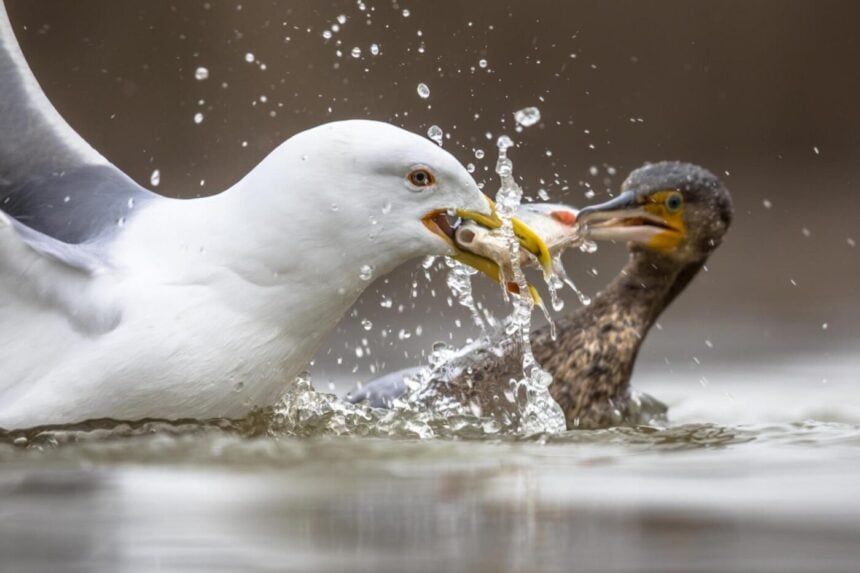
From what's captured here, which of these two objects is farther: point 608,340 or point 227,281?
point 608,340

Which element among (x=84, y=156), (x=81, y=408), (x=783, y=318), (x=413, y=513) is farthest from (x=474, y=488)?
(x=783, y=318)

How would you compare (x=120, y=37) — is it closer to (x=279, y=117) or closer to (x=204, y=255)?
(x=279, y=117)

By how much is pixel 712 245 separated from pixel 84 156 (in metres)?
1.79

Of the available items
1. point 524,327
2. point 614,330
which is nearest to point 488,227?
point 524,327

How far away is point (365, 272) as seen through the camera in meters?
3.75

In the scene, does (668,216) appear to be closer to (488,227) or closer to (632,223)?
(632,223)

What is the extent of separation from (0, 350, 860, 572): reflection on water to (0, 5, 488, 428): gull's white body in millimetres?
97

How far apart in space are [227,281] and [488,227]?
1.73ft

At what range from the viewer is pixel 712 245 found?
5258 millimetres

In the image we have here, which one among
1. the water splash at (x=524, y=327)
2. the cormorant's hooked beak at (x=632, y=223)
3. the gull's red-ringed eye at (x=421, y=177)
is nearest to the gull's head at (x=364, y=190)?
the gull's red-ringed eye at (x=421, y=177)

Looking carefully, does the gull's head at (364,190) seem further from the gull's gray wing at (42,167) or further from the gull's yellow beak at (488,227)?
the gull's gray wing at (42,167)

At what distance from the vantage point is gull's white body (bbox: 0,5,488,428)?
12.0 feet

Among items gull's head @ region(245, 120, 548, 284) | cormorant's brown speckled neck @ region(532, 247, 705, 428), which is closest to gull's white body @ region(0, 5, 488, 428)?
gull's head @ region(245, 120, 548, 284)

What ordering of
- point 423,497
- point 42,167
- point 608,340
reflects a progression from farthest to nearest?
point 608,340
point 42,167
point 423,497
